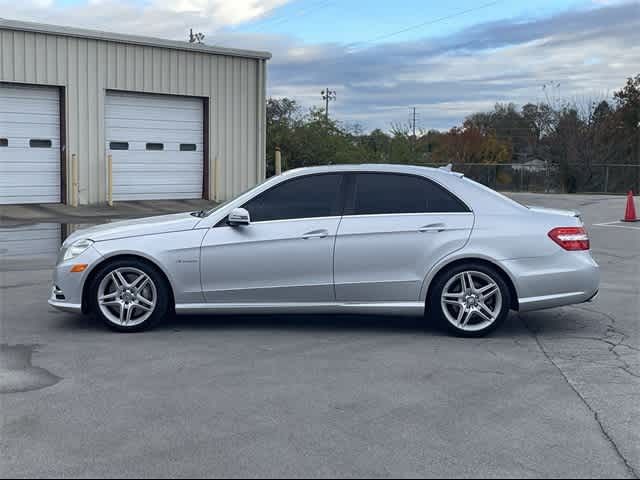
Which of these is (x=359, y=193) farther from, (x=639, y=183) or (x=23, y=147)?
(x=639, y=183)

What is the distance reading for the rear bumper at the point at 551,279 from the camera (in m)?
7.54

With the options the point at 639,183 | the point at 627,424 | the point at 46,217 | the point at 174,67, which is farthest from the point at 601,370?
the point at 639,183

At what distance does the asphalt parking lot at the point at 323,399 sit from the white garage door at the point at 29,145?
14.3 m

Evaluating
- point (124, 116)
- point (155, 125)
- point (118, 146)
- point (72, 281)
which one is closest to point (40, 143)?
point (118, 146)

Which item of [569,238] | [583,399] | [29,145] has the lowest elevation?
[583,399]

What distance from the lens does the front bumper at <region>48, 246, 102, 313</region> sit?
7594 mm

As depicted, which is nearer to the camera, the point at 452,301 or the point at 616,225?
the point at 452,301

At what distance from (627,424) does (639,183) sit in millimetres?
40684

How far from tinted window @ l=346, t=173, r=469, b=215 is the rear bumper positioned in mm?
758

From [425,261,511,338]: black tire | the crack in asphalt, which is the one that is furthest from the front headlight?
the crack in asphalt

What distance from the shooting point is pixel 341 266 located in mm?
7578

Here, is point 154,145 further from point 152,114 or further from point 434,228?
point 434,228

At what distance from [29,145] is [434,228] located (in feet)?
55.5

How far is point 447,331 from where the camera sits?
7.61 m
